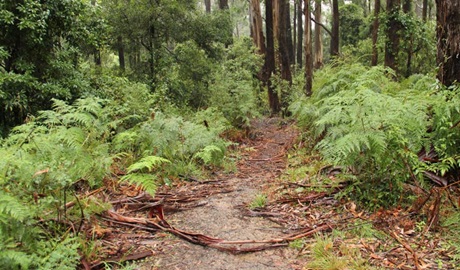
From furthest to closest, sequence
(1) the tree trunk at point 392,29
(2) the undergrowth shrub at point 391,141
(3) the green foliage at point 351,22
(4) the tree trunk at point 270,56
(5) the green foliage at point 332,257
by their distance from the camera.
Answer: (3) the green foliage at point 351,22 → (4) the tree trunk at point 270,56 → (1) the tree trunk at point 392,29 → (2) the undergrowth shrub at point 391,141 → (5) the green foliage at point 332,257

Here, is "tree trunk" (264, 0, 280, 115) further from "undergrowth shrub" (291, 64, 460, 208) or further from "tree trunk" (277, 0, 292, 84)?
"undergrowth shrub" (291, 64, 460, 208)

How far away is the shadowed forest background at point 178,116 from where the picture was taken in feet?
10.3

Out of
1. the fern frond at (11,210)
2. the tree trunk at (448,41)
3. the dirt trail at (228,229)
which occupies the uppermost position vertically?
the tree trunk at (448,41)

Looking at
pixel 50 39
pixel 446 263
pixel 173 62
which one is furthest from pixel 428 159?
pixel 173 62

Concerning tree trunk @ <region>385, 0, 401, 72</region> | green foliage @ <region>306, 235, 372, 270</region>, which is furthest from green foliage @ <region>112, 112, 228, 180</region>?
tree trunk @ <region>385, 0, 401, 72</region>

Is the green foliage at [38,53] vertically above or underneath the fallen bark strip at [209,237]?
above

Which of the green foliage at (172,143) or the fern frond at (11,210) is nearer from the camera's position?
the fern frond at (11,210)

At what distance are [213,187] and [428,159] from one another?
301 cm

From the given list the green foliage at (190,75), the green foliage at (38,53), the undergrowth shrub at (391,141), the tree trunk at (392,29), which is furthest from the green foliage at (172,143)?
the tree trunk at (392,29)

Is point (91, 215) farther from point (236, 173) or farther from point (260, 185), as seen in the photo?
point (236, 173)

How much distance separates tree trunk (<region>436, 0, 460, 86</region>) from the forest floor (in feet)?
6.54

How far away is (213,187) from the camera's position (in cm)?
548

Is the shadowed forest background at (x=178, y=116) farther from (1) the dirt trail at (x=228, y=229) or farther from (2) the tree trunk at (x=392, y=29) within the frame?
(1) the dirt trail at (x=228, y=229)

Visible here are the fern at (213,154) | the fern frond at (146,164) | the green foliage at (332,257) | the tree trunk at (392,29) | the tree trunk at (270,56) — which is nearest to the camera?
the green foliage at (332,257)
